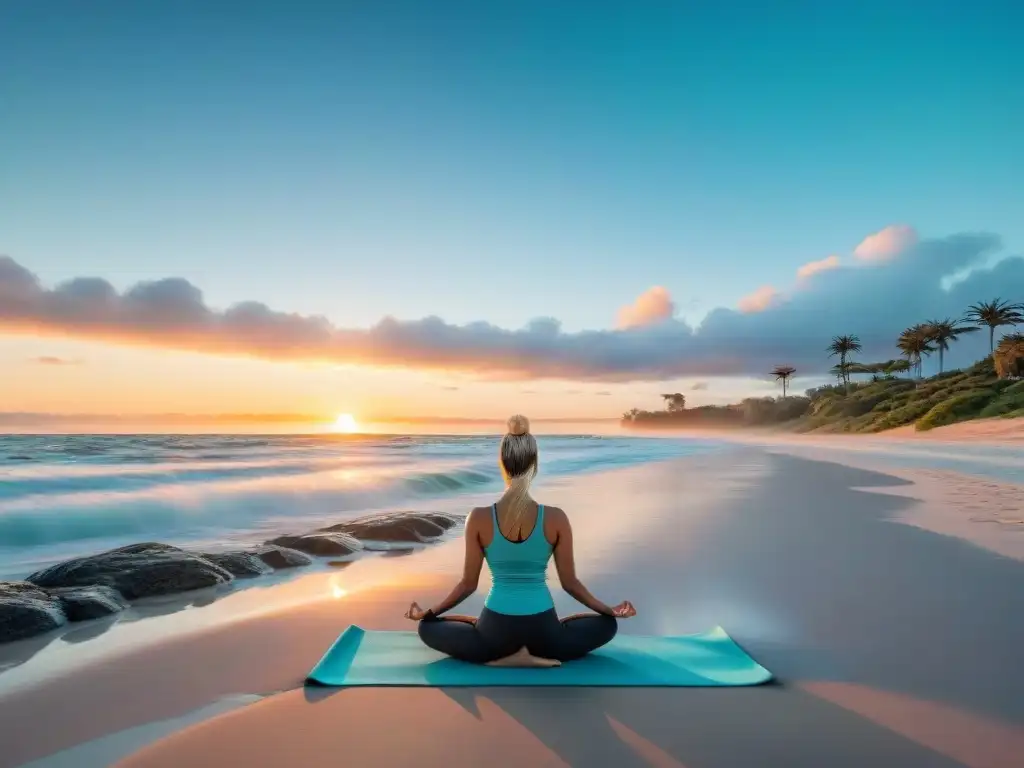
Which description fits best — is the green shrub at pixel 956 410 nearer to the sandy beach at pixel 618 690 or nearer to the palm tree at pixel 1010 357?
the palm tree at pixel 1010 357

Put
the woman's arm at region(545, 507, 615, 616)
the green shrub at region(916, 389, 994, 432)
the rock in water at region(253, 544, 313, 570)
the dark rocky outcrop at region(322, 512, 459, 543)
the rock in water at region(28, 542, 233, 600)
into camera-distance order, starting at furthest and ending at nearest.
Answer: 1. the green shrub at region(916, 389, 994, 432)
2. the dark rocky outcrop at region(322, 512, 459, 543)
3. the rock in water at region(253, 544, 313, 570)
4. the rock in water at region(28, 542, 233, 600)
5. the woman's arm at region(545, 507, 615, 616)

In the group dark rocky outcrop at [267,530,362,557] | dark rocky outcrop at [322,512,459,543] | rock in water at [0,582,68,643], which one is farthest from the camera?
dark rocky outcrop at [322,512,459,543]

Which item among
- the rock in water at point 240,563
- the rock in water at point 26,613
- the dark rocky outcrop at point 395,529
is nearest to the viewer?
the rock in water at point 26,613

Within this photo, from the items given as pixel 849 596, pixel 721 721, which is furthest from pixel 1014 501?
pixel 721 721

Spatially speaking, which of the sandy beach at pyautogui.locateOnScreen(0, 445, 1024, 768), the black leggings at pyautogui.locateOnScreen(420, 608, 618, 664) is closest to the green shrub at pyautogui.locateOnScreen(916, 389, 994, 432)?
the sandy beach at pyautogui.locateOnScreen(0, 445, 1024, 768)

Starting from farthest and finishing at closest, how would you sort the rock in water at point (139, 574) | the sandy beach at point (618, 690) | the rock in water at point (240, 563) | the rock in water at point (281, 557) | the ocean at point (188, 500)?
the ocean at point (188, 500)
the rock in water at point (281, 557)
the rock in water at point (240, 563)
the rock in water at point (139, 574)
the sandy beach at point (618, 690)

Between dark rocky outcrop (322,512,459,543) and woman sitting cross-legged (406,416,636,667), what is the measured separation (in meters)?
6.09

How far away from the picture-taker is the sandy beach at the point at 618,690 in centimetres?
329

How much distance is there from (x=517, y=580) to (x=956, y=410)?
58699mm

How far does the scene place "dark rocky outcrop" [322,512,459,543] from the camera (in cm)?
1028

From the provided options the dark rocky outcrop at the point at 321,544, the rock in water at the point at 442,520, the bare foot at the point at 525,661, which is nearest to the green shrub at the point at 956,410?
the rock in water at the point at 442,520

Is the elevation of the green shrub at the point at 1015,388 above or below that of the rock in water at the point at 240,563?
above

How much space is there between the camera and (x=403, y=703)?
3760 millimetres

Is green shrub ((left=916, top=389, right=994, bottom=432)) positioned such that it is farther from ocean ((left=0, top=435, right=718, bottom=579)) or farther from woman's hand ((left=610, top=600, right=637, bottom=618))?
woman's hand ((left=610, top=600, right=637, bottom=618))
